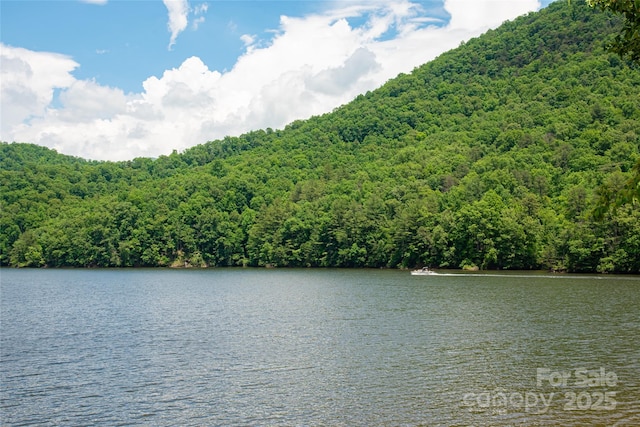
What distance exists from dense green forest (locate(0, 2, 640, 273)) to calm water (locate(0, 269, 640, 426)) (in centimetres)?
5172

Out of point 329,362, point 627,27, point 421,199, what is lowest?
point 329,362

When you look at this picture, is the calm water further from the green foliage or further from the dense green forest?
the dense green forest

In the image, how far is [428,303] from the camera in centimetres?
5628

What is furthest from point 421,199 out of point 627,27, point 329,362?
point 627,27

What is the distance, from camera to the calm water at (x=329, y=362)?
76.3 ft

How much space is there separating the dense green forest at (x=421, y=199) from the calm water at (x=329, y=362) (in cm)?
5172

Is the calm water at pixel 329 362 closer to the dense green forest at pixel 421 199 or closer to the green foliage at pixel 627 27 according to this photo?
the green foliage at pixel 627 27

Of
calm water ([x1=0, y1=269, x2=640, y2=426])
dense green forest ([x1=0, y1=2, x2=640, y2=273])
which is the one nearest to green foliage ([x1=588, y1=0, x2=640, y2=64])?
calm water ([x1=0, y1=269, x2=640, y2=426])

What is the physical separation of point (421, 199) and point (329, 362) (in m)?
101

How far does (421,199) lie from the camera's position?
5118 inches

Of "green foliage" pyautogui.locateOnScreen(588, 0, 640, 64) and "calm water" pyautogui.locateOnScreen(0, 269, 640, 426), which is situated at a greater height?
"green foliage" pyautogui.locateOnScreen(588, 0, 640, 64)

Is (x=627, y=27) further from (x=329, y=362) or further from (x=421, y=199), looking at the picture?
(x=421, y=199)

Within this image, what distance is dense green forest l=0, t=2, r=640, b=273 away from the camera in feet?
360

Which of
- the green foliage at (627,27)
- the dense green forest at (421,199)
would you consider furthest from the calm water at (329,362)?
the dense green forest at (421,199)
